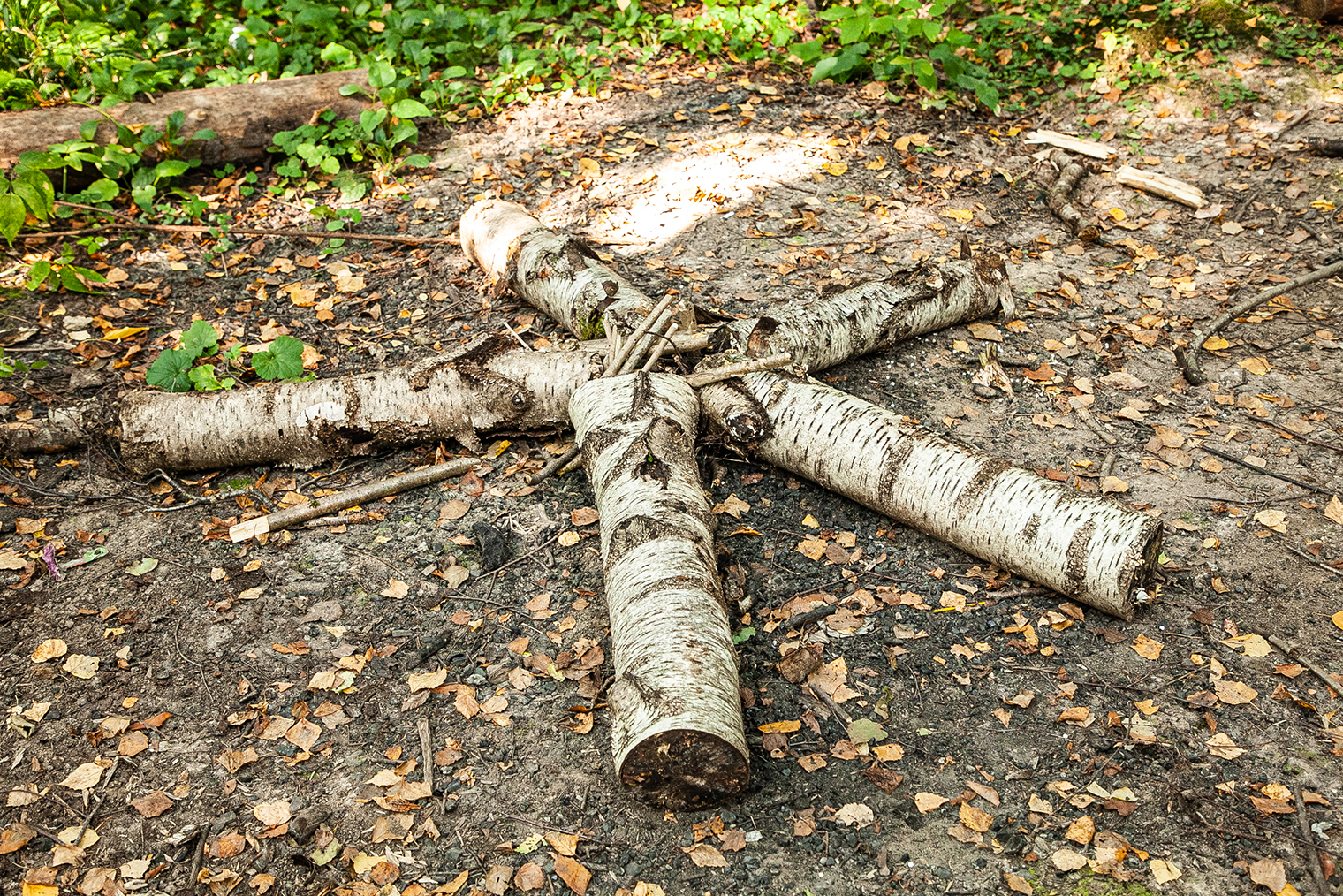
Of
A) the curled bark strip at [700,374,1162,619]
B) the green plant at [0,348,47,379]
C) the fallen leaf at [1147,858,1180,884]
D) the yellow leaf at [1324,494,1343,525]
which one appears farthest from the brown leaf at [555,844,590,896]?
the green plant at [0,348,47,379]

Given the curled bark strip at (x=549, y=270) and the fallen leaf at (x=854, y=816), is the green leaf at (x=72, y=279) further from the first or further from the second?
the fallen leaf at (x=854, y=816)

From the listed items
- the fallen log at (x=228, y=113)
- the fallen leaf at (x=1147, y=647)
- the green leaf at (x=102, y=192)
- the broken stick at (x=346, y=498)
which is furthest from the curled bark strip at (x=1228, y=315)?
the green leaf at (x=102, y=192)

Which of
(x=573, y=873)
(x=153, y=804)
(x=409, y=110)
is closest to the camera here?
(x=573, y=873)

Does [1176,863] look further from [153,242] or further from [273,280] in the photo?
[153,242]

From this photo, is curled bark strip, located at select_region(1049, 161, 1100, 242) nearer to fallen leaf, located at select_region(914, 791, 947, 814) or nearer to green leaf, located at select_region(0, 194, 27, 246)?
fallen leaf, located at select_region(914, 791, 947, 814)

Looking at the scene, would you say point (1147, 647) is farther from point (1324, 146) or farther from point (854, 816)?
point (1324, 146)

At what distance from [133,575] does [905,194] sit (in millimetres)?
5766

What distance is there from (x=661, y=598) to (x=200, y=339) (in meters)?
3.64

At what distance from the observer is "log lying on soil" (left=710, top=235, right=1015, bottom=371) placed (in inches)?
184

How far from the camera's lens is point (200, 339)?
5.24 meters

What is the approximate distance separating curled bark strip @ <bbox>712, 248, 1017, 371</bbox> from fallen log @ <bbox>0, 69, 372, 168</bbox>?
4681 mm

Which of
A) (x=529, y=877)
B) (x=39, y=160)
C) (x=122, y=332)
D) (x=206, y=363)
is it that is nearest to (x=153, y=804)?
(x=529, y=877)

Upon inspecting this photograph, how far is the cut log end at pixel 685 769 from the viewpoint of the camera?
291cm

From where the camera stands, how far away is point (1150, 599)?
12.3ft
